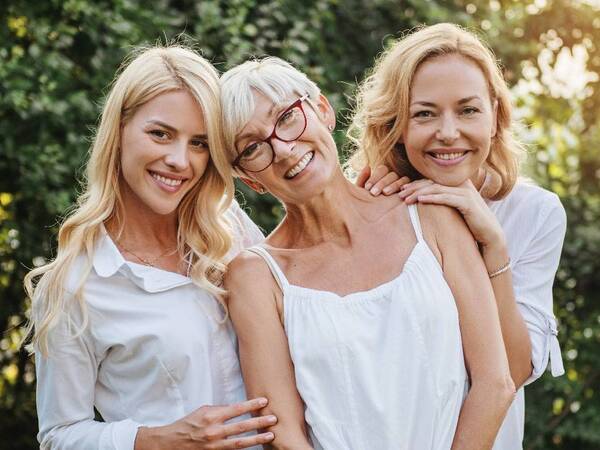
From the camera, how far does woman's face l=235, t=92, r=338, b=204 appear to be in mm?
2992

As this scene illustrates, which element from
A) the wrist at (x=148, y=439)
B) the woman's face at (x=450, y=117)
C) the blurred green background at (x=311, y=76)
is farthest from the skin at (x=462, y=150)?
the blurred green background at (x=311, y=76)

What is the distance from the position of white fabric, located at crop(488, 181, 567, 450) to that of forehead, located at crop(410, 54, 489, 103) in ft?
1.34

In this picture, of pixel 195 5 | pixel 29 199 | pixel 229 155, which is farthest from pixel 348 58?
pixel 229 155

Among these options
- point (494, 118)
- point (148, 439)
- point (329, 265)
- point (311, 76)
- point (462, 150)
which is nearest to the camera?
point (148, 439)

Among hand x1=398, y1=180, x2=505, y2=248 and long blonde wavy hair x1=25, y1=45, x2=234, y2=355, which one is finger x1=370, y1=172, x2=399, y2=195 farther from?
long blonde wavy hair x1=25, y1=45, x2=234, y2=355

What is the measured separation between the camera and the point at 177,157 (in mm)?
3047

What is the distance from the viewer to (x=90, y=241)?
10.1 ft

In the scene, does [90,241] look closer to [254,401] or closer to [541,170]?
[254,401]

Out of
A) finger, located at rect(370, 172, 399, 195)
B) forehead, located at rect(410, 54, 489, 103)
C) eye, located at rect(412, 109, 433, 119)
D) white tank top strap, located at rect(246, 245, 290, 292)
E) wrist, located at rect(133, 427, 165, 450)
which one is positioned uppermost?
forehead, located at rect(410, 54, 489, 103)

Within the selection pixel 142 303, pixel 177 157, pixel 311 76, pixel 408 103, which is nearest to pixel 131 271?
pixel 142 303

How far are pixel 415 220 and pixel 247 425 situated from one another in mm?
794

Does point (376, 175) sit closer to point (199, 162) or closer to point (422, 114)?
point (422, 114)

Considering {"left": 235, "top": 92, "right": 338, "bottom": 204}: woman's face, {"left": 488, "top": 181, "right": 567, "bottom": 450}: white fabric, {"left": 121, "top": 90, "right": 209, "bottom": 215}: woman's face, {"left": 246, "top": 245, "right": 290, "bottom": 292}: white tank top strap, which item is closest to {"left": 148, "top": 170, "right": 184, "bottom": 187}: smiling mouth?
{"left": 121, "top": 90, "right": 209, "bottom": 215}: woman's face

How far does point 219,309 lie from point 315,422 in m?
0.51
